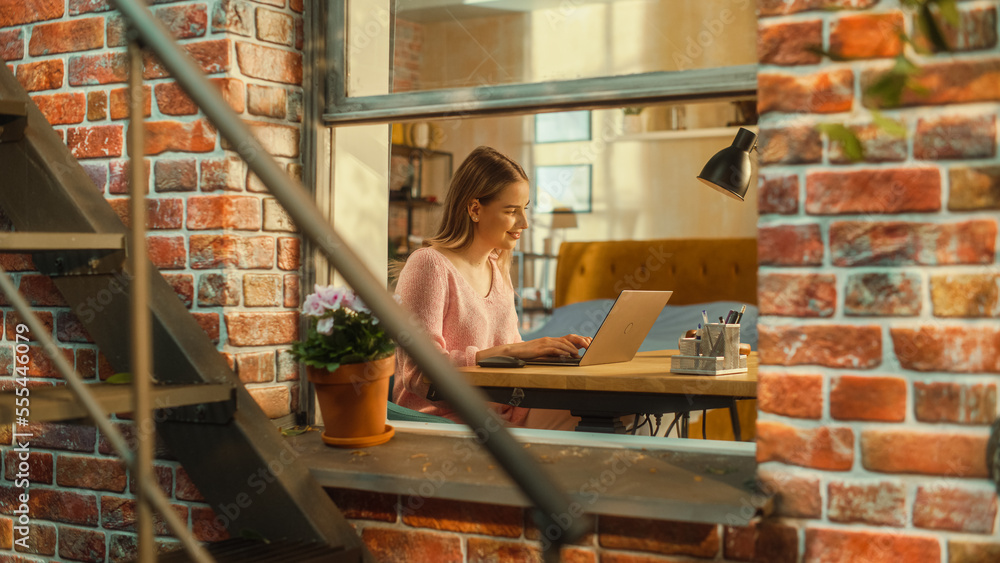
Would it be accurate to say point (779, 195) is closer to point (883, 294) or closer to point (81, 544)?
point (883, 294)

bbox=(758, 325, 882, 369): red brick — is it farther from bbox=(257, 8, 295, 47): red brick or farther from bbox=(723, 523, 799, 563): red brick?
bbox=(257, 8, 295, 47): red brick

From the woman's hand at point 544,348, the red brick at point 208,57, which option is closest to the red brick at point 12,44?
the red brick at point 208,57

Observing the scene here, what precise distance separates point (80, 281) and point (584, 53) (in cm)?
508

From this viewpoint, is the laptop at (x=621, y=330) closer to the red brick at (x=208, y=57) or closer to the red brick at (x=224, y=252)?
the red brick at (x=224, y=252)

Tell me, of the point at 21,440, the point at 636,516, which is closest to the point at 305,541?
the point at 636,516

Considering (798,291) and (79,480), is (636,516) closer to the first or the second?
(798,291)

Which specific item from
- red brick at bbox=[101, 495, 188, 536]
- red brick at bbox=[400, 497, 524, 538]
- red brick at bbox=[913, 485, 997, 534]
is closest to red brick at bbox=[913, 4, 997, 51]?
red brick at bbox=[913, 485, 997, 534]

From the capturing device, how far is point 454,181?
313 cm

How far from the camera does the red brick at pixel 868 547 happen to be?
1.27 metres

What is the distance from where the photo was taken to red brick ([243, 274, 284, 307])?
1.84 meters

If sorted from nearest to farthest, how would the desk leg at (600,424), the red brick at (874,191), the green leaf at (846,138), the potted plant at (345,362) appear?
the green leaf at (846,138)
the red brick at (874,191)
the potted plant at (345,362)
the desk leg at (600,424)

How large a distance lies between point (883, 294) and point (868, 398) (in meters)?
0.16

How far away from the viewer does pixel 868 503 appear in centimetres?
129

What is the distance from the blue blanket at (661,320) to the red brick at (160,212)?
130 inches
